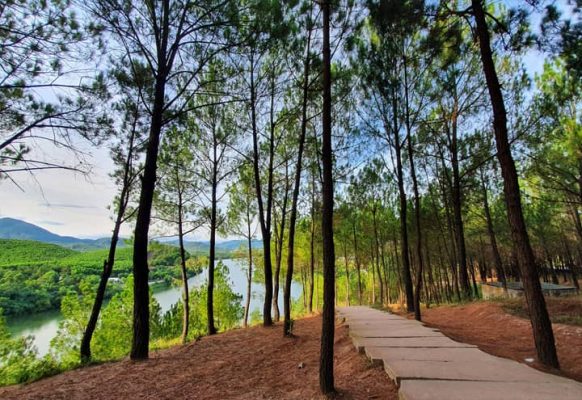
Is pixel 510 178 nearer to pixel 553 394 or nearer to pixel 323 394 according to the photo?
pixel 553 394

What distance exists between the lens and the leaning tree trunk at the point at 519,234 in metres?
3.95

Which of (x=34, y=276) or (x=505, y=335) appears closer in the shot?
(x=505, y=335)

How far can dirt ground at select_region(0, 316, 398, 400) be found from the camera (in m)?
3.69

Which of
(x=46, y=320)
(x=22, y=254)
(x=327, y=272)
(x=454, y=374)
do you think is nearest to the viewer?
(x=454, y=374)

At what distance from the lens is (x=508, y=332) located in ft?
21.3

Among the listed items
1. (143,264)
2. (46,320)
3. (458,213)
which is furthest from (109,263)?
(46,320)

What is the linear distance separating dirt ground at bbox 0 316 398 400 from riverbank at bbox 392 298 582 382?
2.22 meters

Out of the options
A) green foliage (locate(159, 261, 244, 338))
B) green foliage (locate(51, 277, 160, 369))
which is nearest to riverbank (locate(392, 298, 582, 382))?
green foliage (locate(51, 277, 160, 369))

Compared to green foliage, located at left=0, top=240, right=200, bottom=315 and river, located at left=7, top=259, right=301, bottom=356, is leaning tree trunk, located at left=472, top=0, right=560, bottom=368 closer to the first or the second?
river, located at left=7, top=259, right=301, bottom=356

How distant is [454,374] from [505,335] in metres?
4.23

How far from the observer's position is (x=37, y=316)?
2961 cm

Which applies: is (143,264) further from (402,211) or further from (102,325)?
(102,325)

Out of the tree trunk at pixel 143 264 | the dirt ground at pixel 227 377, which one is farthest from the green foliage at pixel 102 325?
the dirt ground at pixel 227 377

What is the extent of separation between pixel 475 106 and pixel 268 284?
30.2 feet
